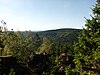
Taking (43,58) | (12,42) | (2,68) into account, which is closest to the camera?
(2,68)

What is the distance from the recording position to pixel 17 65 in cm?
6306

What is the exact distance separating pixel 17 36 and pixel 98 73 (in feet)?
245

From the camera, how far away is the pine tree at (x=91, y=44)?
25659 millimetres

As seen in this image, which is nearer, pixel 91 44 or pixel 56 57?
pixel 91 44

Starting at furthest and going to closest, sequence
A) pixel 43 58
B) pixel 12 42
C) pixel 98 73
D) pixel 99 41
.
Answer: pixel 12 42 → pixel 43 58 → pixel 99 41 → pixel 98 73

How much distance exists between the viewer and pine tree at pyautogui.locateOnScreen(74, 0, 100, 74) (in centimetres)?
2566

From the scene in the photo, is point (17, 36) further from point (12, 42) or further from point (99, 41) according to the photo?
point (99, 41)

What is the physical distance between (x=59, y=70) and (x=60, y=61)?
23.3ft

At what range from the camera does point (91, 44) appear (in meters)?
27.0

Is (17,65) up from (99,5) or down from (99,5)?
down

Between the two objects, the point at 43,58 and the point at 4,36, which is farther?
the point at 4,36

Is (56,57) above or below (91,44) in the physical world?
below

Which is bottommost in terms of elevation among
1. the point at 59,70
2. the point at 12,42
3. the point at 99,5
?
the point at 59,70

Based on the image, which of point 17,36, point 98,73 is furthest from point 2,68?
point 98,73
